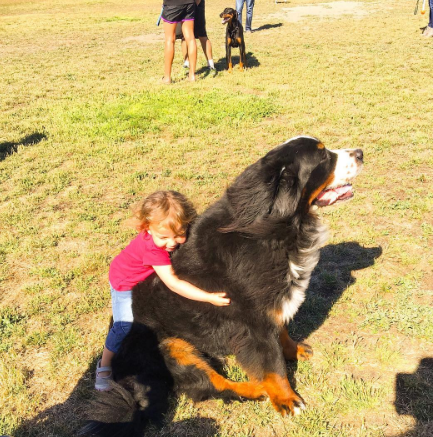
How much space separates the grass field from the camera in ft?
9.25

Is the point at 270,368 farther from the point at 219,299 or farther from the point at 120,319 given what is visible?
the point at 120,319

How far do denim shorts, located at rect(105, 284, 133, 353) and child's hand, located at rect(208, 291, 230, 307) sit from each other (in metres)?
0.62

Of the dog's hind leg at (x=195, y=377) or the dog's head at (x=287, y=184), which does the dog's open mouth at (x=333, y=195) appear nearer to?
the dog's head at (x=287, y=184)

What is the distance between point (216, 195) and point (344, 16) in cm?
1781

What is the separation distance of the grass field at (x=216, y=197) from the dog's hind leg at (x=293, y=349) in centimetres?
7

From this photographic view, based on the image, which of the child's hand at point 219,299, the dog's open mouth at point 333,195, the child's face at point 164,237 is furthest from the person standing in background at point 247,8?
the child's hand at point 219,299

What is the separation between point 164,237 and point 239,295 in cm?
60

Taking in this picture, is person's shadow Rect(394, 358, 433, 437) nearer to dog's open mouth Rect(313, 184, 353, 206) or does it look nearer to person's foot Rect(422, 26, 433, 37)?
dog's open mouth Rect(313, 184, 353, 206)

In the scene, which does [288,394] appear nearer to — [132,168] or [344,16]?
[132,168]

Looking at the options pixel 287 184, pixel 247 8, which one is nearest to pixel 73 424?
pixel 287 184

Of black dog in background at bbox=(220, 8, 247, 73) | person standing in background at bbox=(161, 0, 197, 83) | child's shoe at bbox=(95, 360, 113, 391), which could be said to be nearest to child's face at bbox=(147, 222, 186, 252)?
child's shoe at bbox=(95, 360, 113, 391)

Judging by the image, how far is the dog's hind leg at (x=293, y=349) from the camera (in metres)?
3.07

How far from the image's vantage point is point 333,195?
3.12 m

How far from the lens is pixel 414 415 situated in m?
2.63
